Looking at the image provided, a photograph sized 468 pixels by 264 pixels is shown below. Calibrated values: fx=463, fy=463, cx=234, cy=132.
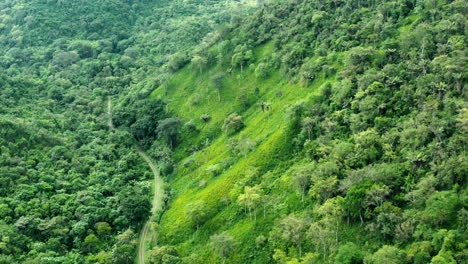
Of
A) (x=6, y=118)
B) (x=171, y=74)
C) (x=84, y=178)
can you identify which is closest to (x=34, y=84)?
(x=6, y=118)

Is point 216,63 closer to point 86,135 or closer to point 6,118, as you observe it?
point 86,135

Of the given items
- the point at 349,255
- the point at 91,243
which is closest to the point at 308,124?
the point at 349,255

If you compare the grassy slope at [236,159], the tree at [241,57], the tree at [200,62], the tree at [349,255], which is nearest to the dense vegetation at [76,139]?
the grassy slope at [236,159]

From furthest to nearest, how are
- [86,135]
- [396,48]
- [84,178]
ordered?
[86,135]
[84,178]
[396,48]

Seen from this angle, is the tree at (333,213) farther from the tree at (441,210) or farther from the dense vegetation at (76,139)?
the dense vegetation at (76,139)

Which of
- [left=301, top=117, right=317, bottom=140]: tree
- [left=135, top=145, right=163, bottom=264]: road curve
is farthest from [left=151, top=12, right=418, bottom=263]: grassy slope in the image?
[left=301, top=117, right=317, bottom=140]: tree

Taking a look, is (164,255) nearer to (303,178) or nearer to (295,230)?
(295,230)

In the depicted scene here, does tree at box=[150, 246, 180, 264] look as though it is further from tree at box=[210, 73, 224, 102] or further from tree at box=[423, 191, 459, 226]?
tree at box=[210, 73, 224, 102]
